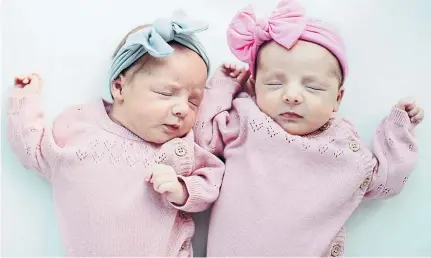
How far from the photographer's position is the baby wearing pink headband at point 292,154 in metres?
1.46

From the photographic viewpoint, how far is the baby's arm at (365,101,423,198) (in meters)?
1.53

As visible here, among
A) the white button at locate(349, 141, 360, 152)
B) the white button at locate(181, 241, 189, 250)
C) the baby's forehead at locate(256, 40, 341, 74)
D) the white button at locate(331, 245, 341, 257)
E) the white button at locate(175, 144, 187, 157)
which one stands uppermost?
the baby's forehead at locate(256, 40, 341, 74)

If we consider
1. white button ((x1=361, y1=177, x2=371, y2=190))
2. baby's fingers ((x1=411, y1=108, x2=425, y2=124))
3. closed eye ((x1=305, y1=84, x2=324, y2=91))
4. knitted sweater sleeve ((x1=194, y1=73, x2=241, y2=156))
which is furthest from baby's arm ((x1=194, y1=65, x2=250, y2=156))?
baby's fingers ((x1=411, y1=108, x2=425, y2=124))

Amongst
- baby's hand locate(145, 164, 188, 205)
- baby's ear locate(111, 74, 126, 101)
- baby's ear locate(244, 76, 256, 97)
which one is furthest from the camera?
baby's ear locate(244, 76, 256, 97)

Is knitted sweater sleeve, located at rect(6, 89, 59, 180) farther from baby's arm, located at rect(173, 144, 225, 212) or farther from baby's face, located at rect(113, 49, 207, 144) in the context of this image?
baby's arm, located at rect(173, 144, 225, 212)

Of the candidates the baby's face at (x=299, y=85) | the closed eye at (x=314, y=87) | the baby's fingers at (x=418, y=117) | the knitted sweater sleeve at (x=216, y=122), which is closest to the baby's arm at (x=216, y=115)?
the knitted sweater sleeve at (x=216, y=122)

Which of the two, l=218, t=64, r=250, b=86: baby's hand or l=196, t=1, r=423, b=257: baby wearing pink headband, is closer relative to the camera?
l=196, t=1, r=423, b=257: baby wearing pink headband

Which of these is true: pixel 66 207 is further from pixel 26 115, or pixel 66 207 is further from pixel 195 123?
pixel 195 123

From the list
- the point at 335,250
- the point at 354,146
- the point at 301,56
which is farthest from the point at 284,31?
the point at 335,250

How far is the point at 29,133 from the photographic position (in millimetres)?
1463

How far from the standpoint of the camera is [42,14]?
5.46ft

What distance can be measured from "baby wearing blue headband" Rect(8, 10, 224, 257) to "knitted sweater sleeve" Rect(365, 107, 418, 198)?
0.40 m

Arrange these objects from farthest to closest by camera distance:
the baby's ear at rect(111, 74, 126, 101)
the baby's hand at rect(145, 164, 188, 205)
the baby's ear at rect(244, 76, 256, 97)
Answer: the baby's ear at rect(244, 76, 256, 97) → the baby's ear at rect(111, 74, 126, 101) → the baby's hand at rect(145, 164, 188, 205)

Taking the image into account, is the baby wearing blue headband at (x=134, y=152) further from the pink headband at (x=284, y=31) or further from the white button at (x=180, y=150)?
the pink headband at (x=284, y=31)
